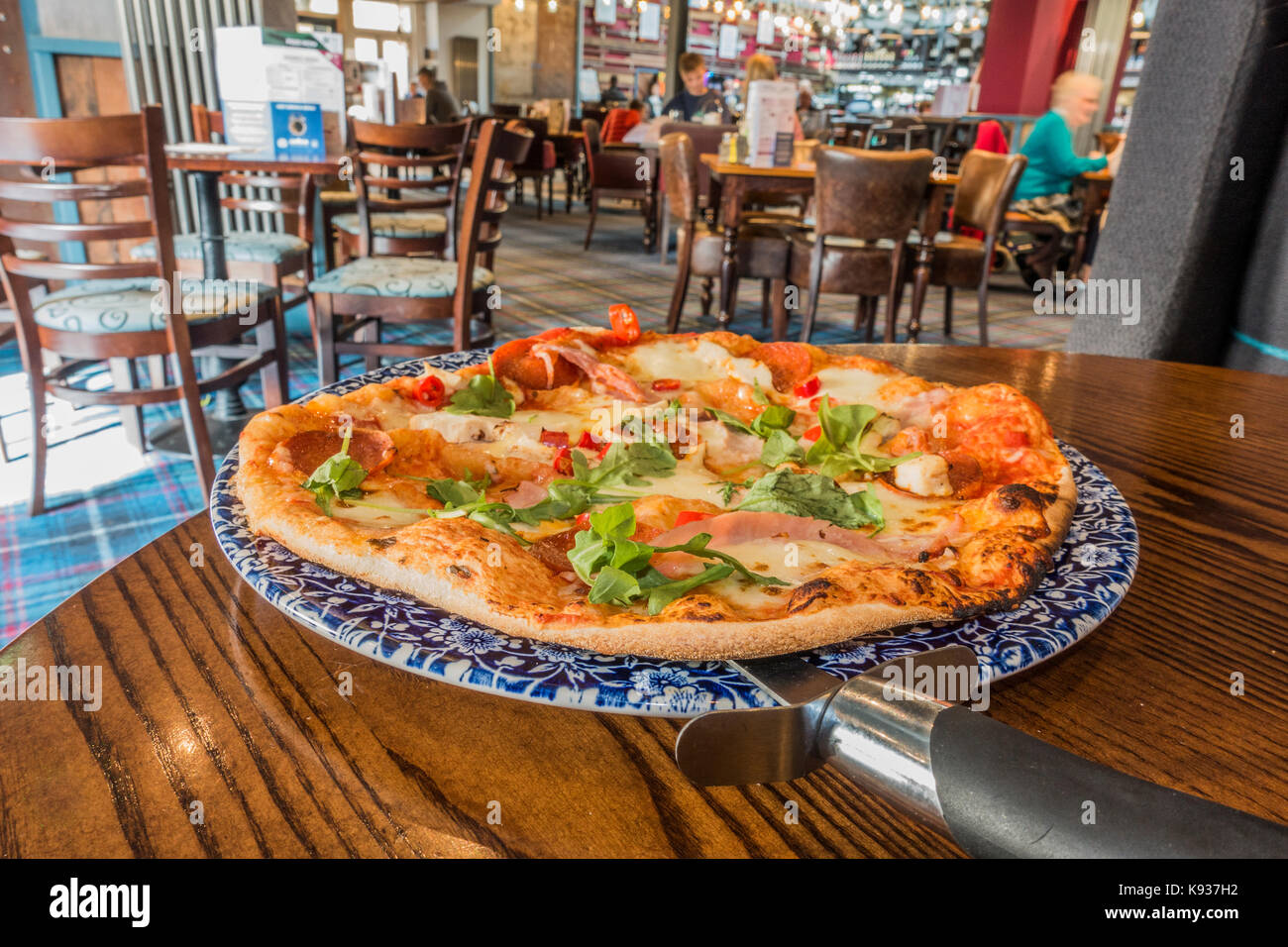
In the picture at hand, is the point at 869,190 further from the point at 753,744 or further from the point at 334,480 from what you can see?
the point at 753,744

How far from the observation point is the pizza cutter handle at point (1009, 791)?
0.35 m

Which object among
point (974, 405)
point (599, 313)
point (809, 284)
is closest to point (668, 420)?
point (974, 405)

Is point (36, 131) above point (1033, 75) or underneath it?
underneath

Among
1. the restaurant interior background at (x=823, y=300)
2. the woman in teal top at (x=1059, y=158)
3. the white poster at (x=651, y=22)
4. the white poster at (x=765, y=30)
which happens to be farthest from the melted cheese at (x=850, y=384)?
the white poster at (x=765, y=30)

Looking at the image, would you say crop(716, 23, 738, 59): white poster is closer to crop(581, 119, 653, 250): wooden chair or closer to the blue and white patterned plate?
crop(581, 119, 653, 250): wooden chair

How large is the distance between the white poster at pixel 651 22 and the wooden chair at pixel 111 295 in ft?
73.1

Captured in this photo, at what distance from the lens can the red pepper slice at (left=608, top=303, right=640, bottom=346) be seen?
1.32m

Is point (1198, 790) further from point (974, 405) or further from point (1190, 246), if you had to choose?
point (1190, 246)

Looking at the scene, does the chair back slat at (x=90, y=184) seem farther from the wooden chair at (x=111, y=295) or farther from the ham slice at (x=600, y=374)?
the ham slice at (x=600, y=374)

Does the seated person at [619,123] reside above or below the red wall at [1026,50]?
below

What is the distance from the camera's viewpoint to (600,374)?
3.98 feet

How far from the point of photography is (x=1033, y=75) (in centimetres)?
1045

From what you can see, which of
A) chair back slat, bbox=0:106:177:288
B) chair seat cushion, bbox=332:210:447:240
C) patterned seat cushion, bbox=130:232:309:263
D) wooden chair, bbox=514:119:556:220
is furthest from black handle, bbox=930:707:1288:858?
wooden chair, bbox=514:119:556:220
